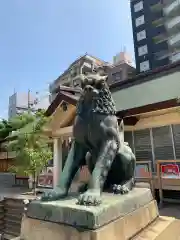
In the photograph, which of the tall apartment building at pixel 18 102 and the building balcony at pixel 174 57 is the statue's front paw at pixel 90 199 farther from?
the tall apartment building at pixel 18 102

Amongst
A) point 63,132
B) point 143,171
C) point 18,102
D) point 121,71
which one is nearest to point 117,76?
point 121,71

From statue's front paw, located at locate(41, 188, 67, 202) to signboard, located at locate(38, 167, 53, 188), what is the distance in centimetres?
812

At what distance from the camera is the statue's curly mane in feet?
6.87

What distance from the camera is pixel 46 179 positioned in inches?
390

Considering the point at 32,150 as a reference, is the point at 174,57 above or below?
above

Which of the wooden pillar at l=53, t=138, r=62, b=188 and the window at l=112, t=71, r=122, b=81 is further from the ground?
the window at l=112, t=71, r=122, b=81

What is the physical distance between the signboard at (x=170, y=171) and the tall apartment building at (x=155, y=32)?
1117 inches

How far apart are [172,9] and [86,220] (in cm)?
3686

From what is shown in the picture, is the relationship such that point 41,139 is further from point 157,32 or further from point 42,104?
point 157,32

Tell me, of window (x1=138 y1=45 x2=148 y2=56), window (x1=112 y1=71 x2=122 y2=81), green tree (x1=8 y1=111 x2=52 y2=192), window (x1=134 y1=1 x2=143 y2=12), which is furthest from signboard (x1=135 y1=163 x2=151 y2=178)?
window (x1=134 y1=1 x2=143 y2=12)

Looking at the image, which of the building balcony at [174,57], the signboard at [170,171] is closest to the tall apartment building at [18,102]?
the building balcony at [174,57]

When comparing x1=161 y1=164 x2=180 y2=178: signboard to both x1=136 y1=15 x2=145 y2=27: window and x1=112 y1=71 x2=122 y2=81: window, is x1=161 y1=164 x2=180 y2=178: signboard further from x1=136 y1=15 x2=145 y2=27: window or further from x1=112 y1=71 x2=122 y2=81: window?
x1=136 y1=15 x2=145 y2=27: window

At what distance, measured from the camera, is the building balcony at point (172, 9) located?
30.7m

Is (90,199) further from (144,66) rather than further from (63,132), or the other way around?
(144,66)
